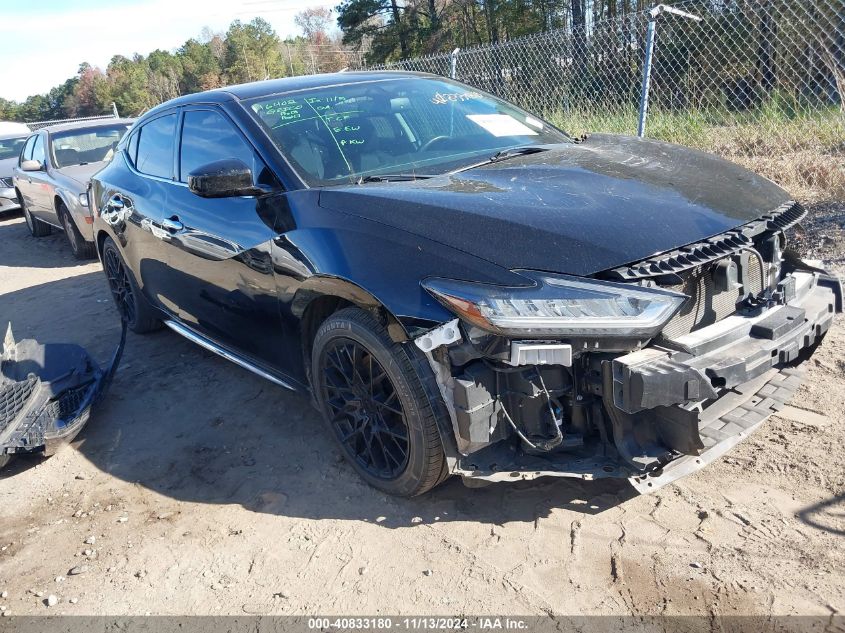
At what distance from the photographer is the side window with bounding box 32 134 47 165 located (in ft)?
30.7

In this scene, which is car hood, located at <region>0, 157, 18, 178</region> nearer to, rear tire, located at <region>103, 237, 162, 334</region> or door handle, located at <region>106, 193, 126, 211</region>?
rear tire, located at <region>103, 237, 162, 334</region>

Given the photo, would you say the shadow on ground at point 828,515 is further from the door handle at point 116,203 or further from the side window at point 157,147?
the door handle at point 116,203

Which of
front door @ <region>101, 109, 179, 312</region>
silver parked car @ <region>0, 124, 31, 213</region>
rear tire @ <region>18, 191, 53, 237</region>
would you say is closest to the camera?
front door @ <region>101, 109, 179, 312</region>

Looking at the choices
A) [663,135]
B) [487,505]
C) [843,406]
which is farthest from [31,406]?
[663,135]

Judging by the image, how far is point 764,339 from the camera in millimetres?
2609

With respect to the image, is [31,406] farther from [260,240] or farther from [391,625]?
[391,625]

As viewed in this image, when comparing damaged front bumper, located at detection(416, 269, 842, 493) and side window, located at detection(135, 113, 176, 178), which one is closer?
damaged front bumper, located at detection(416, 269, 842, 493)

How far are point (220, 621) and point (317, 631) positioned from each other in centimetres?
38

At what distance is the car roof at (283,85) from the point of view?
3.76m

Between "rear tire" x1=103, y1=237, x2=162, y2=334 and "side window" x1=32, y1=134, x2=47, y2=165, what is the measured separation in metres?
4.77

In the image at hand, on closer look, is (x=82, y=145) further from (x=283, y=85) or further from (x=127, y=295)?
(x=283, y=85)

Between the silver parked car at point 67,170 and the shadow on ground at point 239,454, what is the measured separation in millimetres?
3740

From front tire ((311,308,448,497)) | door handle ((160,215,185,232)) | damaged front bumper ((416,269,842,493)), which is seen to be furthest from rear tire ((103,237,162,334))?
damaged front bumper ((416,269,842,493))

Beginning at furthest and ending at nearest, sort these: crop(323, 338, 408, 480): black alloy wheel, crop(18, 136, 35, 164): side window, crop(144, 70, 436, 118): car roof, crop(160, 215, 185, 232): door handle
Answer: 1. crop(18, 136, 35, 164): side window
2. crop(160, 215, 185, 232): door handle
3. crop(144, 70, 436, 118): car roof
4. crop(323, 338, 408, 480): black alloy wheel
